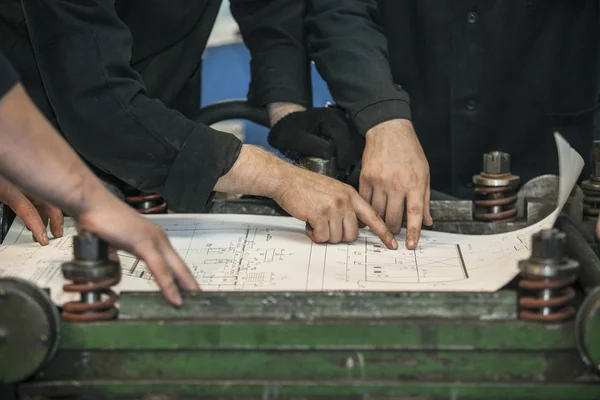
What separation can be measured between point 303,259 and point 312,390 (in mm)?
416

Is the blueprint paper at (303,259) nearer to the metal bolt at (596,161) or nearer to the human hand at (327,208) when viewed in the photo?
the human hand at (327,208)

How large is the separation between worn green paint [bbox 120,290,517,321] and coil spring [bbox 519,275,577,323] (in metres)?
0.02

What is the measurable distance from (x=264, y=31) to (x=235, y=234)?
0.60 m

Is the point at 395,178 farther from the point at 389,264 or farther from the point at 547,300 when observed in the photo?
the point at 547,300

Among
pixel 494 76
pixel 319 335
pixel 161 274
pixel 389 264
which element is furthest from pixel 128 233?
pixel 494 76

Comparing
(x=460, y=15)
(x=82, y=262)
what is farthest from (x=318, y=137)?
(x=82, y=262)

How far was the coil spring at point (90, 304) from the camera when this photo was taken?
117cm

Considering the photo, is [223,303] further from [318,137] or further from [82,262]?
[318,137]

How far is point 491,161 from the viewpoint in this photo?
1750mm

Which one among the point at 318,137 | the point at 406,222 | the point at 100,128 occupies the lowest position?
the point at 406,222

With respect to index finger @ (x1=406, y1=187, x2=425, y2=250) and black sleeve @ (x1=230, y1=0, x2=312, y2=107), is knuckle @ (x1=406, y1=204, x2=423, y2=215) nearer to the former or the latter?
index finger @ (x1=406, y1=187, x2=425, y2=250)

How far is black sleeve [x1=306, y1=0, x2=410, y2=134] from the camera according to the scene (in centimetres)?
190

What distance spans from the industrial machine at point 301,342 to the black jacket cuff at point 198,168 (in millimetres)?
449

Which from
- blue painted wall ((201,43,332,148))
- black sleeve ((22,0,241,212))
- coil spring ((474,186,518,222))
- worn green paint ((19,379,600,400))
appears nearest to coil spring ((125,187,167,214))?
black sleeve ((22,0,241,212))
